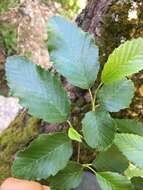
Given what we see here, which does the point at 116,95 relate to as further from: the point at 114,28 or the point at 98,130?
the point at 114,28

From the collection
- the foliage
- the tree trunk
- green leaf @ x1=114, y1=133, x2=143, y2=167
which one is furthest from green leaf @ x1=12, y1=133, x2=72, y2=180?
the tree trunk

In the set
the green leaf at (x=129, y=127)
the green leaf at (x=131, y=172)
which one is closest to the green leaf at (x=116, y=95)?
the green leaf at (x=129, y=127)

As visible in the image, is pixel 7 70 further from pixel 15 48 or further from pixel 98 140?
pixel 15 48

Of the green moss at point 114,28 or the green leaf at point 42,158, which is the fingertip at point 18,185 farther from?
the green moss at point 114,28

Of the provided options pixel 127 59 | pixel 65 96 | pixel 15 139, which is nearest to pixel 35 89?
pixel 65 96

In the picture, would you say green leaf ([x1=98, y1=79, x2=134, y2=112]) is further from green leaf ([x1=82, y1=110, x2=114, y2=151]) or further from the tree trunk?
the tree trunk

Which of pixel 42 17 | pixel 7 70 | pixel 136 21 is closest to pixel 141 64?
pixel 7 70

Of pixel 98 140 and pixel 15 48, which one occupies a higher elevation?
pixel 98 140
